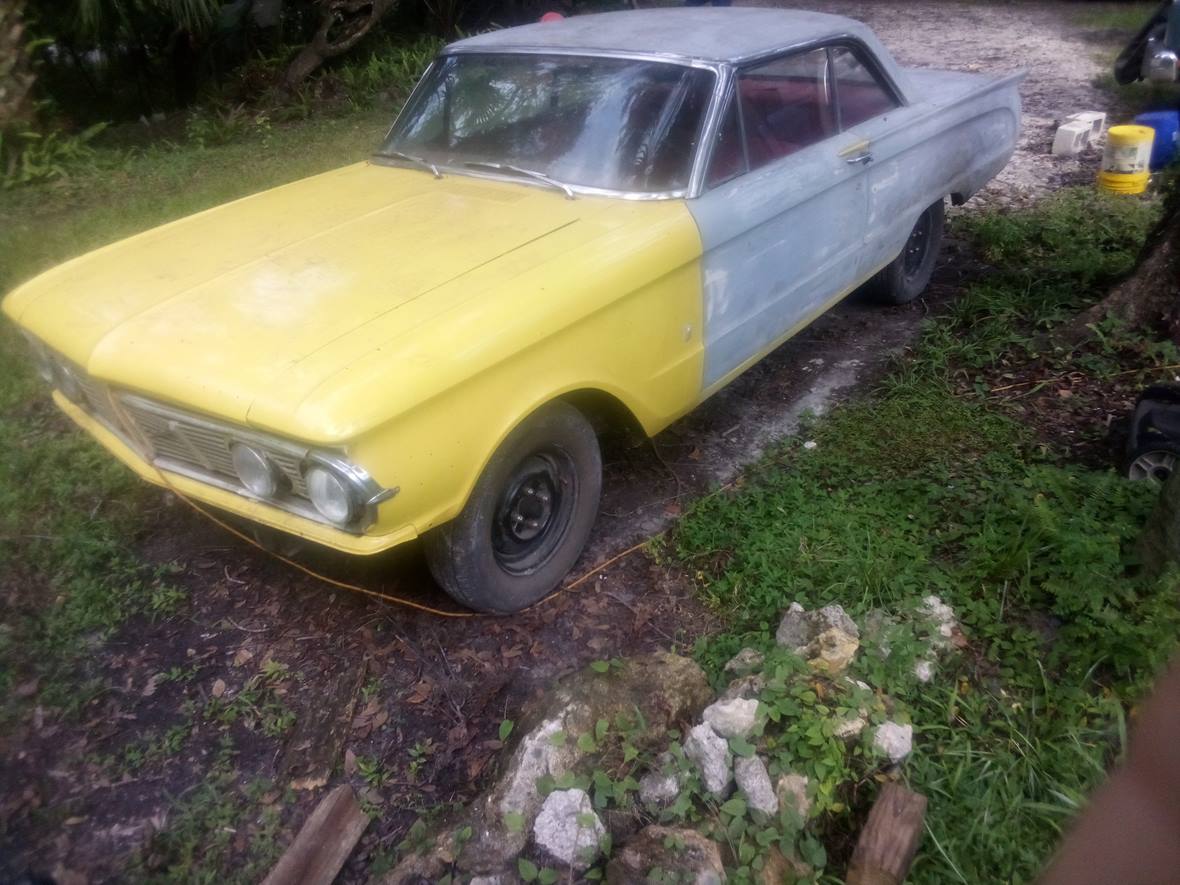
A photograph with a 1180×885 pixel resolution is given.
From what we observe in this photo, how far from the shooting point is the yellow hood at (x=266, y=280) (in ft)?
7.38

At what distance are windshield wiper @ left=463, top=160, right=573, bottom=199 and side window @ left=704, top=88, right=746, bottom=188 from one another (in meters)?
0.49

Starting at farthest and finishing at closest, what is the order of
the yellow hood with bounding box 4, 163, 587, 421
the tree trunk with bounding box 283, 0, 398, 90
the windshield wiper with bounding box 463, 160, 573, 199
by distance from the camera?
the tree trunk with bounding box 283, 0, 398, 90 < the windshield wiper with bounding box 463, 160, 573, 199 < the yellow hood with bounding box 4, 163, 587, 421

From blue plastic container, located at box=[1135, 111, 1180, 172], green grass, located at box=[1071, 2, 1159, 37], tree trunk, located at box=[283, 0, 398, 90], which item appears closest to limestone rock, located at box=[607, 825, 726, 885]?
blue plastic container, located at box=[1135, 111, 1180, 172]

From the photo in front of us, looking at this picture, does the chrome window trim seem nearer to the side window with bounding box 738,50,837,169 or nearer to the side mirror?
the side window with bounding box 738,50,837,169

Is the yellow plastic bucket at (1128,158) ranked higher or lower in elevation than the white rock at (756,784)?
higher

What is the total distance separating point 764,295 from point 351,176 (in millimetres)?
1687

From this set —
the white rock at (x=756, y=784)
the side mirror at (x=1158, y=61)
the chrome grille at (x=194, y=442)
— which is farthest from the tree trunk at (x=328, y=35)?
the white rock at (x=756, y=784)

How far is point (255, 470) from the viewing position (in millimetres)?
2283

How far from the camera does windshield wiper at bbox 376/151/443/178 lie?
3318 mm

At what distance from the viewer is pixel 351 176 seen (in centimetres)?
344

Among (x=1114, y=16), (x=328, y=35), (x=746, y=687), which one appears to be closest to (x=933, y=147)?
(x=746, y=687)

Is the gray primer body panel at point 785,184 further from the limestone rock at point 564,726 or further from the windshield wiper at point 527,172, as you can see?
the limestone rock at point 564,726

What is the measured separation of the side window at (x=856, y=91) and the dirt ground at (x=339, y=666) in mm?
1312

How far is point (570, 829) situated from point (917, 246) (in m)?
3.84
